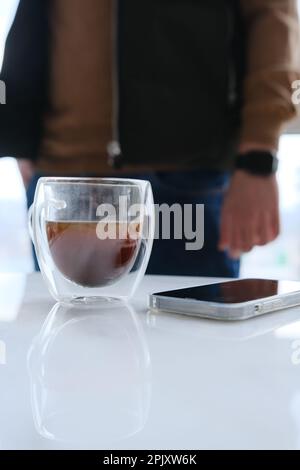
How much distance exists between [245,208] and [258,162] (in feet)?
0.38

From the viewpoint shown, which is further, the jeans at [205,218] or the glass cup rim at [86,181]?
the jeans at [205,218]

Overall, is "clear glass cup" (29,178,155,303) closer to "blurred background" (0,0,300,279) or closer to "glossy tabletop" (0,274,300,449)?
"glossy tabletop" (0,274,300,449)

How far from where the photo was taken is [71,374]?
10.9 inches

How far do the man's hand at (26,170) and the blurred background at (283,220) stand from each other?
5cm

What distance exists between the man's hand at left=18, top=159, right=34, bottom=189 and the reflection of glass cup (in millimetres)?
1064

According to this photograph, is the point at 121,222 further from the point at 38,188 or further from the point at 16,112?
the point at 16,112

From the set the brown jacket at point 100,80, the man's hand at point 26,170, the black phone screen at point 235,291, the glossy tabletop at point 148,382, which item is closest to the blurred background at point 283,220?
the man's hand at point 26,170

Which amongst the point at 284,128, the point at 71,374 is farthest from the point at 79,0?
the point at 71,374

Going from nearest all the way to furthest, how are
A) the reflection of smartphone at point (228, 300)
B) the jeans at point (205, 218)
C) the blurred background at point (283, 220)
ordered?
the reflection of smartphone at point (228, 300), the jeans at point (205, 218), the blurred background at point (283, 220)

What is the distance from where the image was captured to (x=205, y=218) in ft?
4.63

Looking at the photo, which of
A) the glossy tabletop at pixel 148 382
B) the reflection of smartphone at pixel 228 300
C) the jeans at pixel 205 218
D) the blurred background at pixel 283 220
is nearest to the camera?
the glossy tabletop at pixel 148 382

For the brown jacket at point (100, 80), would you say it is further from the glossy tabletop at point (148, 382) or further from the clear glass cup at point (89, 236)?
the glossy tabletop at point (148, 382)

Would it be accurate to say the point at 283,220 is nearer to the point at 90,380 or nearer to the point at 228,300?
the point at 228,300

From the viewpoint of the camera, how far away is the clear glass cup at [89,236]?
0.48 meters
